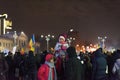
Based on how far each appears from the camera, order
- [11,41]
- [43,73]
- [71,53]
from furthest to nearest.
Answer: [11,41] < [43,73] < [71,53]

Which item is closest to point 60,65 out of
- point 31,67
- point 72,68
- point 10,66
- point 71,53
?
point 71,53

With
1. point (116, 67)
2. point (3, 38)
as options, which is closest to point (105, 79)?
point (116, 67)

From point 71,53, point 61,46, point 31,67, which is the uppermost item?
point 61,46

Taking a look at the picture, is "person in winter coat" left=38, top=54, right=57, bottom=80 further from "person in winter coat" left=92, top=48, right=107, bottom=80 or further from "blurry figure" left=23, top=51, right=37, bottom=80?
"blurry figure" left=23, top=51, right=37, bottom=80

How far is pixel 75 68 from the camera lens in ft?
44.2

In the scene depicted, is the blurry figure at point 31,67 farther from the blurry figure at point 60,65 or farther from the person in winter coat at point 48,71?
the person in winter coat at point 48,71

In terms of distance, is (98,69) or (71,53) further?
(98,69)

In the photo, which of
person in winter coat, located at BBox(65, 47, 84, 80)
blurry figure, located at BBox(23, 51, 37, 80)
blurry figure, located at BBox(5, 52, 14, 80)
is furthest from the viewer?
blurry figure, located at BBox(5, 52, 14, 80)

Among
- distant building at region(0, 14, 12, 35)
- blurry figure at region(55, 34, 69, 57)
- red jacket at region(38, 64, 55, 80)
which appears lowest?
red jacket at region(38, 64, 55, 80)

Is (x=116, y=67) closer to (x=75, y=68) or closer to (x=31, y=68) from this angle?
(x=75, y=68)

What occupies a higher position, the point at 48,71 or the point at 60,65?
the point at 60,65

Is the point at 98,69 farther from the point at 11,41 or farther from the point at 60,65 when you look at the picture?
the point at 11,41

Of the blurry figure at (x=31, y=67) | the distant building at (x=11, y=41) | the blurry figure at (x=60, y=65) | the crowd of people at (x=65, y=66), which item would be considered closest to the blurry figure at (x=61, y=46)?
the crowd of people at (x=65, y=66)

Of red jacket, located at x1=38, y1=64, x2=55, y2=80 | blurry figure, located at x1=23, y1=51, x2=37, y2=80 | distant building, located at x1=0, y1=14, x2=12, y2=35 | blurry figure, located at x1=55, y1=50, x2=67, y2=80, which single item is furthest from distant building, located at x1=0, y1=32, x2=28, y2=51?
red jacket, located at x1=38, y1=64, x2=55, y2=80
